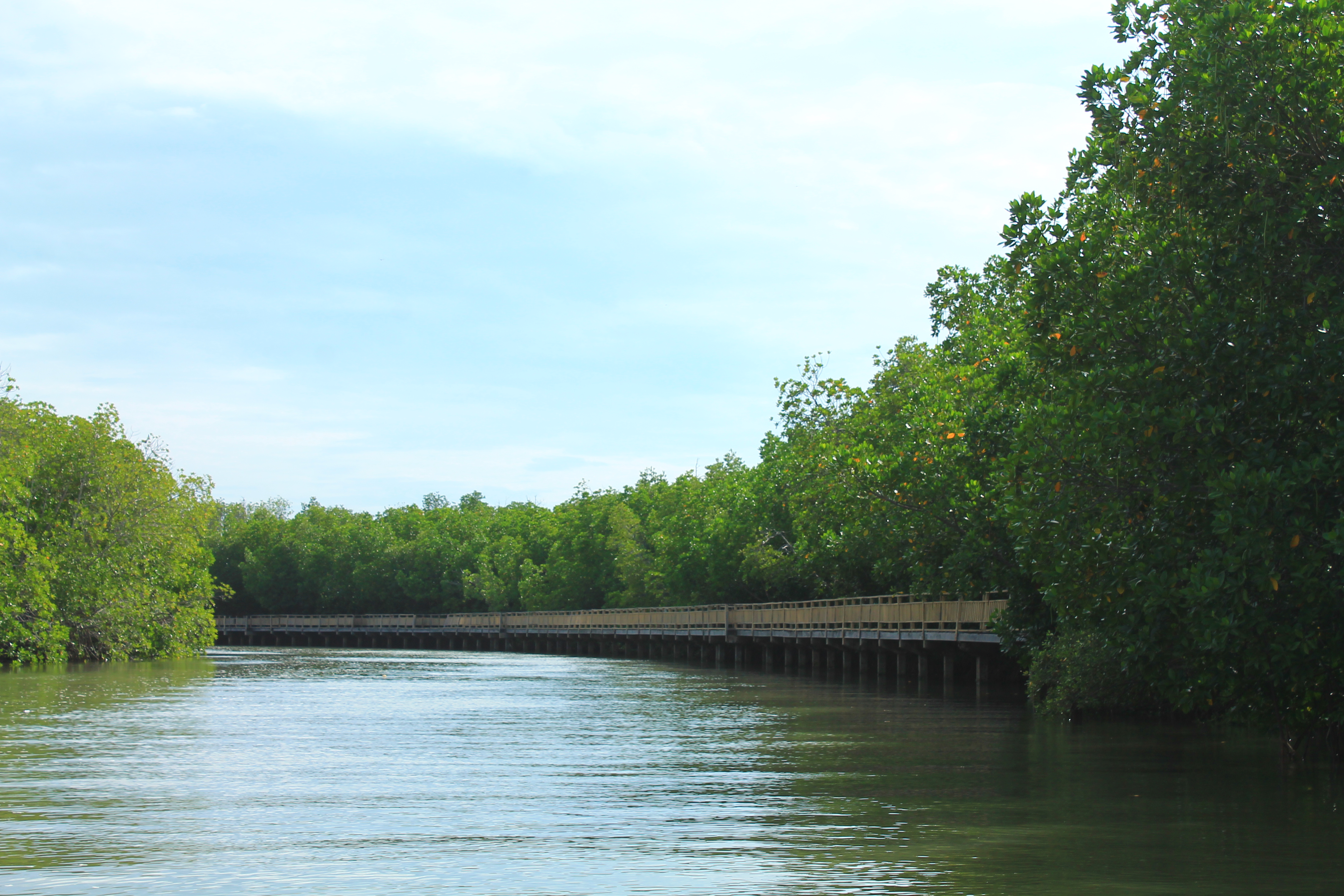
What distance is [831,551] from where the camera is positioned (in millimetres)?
51781

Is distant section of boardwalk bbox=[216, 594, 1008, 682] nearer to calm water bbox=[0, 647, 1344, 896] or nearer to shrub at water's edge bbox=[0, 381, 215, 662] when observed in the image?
calm water bbox=[0, 647, 1344, 896]

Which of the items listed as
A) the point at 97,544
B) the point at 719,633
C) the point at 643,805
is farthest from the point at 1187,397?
the point at 719,633

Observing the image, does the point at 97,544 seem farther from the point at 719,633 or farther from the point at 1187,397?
the point at 1187,397

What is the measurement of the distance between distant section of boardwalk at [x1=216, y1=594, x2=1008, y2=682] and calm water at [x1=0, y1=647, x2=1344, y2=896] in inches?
417

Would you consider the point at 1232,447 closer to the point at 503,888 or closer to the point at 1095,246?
the point at 1095,246

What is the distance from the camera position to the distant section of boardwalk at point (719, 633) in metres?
40.7

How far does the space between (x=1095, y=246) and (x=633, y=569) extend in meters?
77.8

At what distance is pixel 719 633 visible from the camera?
67.1 metres

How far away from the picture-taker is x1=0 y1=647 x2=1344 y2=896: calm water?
1156 cm

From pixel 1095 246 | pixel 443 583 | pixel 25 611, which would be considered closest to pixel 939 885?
pixel 1095 246

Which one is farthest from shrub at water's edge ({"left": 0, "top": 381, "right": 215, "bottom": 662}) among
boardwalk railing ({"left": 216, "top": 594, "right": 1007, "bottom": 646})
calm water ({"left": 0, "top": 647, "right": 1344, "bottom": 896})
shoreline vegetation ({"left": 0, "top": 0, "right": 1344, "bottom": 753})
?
shoreline vegetation ({"left": 0, "top": 0, "right": 1344, "bottom": 753})

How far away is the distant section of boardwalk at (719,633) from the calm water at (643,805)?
10590 millimetres

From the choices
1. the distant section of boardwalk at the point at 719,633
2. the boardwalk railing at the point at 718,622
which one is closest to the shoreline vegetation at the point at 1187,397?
the boardwalk railing at the point at 718,622

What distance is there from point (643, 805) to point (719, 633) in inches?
2038
